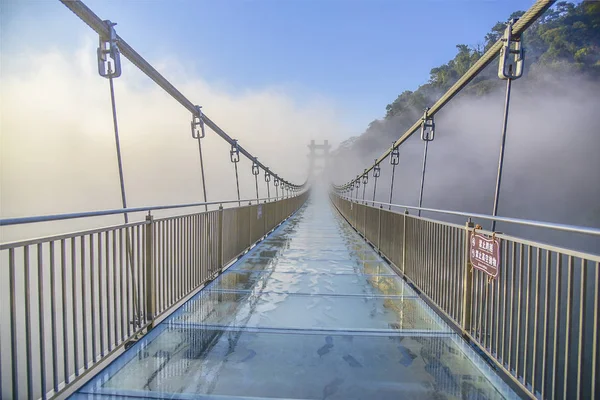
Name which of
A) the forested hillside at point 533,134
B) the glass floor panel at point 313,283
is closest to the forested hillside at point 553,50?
the forested hillside at point 533,134

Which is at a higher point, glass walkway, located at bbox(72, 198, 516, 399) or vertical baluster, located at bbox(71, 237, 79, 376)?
vertical baluster, located at bbox(71, 237, 79, 376)

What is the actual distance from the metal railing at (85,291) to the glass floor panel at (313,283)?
0.56 meters

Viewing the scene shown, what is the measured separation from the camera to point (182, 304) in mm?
3604

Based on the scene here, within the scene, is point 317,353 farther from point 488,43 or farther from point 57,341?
point 488,43

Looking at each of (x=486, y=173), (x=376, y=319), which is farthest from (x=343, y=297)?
(x=486, y=173)

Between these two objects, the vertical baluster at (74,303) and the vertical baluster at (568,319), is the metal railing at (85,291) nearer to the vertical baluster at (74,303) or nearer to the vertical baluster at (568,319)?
the vertical baluster at (74,303)

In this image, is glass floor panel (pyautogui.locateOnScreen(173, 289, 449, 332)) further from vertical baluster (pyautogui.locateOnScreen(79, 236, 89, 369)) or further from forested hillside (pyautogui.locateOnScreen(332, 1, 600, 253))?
forested hillside (pyautogui.locateOnScreen(332, 1, 600, 253))

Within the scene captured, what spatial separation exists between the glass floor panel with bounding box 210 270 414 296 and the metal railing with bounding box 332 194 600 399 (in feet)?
0.95

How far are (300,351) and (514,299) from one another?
4.49ft

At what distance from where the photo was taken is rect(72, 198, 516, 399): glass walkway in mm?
2145

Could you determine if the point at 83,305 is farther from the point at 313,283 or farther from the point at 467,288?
the point at 313,283

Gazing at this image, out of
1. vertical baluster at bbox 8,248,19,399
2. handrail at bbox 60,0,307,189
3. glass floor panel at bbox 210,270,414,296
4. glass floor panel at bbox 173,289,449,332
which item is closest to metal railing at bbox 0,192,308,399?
vertical baluster at bbox 8,248,19,399

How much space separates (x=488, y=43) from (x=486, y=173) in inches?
706

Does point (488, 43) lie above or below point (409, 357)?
above
